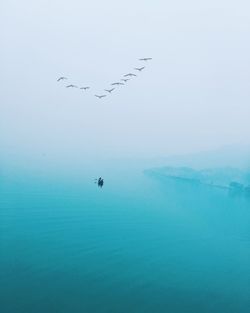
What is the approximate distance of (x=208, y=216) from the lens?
264 inches

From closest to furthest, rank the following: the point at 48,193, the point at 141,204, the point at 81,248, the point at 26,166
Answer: the point at 81,248 < the point at 26,166 < the point at 48,193 < the point at 141,204

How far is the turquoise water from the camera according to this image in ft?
12.3

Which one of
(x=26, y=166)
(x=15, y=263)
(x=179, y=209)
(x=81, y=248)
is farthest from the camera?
(x=179, y=209)

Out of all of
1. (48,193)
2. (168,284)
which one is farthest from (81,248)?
(48,193)

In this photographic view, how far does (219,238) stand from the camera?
5598mm

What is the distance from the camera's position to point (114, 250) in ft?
15.4

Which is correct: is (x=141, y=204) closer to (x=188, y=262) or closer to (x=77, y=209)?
(x=77, y=209)

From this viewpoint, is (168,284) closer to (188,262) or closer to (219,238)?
(188,262)

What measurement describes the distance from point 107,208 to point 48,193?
91 centimetres

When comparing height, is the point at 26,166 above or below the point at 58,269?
above

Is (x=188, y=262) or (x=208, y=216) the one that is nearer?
(x=188, y=262)

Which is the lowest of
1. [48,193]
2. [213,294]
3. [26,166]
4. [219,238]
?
[213,294]

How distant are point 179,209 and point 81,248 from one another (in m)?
2.91

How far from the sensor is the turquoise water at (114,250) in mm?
3746
